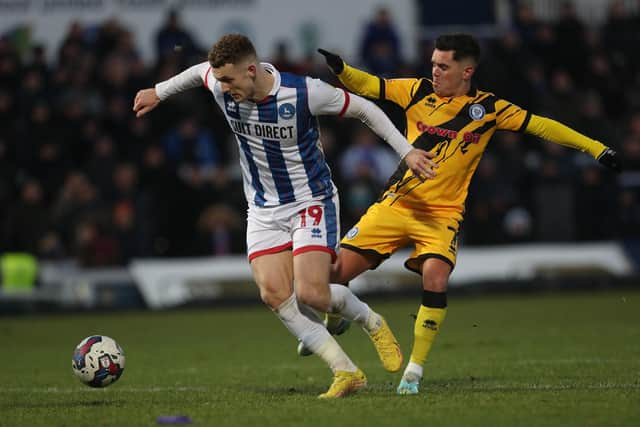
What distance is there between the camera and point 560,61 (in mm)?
22797

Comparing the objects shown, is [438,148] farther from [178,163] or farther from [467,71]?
[178,163]

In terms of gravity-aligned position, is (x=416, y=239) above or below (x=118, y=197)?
above

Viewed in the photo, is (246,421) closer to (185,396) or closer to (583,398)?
(185,396)

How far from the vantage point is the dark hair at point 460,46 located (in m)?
9.41

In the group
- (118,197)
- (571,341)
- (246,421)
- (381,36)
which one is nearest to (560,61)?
(381,36)

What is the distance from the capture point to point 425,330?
919 cm

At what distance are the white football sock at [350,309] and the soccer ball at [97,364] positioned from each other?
5.52 feet

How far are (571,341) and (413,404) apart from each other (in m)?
5.06

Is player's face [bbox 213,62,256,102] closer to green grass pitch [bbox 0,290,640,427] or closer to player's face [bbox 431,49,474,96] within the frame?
player's face [bbox 431,49,474,96]

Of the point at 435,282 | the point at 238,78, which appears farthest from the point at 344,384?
the point at 238,78

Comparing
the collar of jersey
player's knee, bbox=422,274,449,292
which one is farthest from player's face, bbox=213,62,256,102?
player's knee, bbox=422,274,449,292

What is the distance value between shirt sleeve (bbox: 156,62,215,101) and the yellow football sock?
7.86 ft

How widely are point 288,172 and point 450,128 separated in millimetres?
1396

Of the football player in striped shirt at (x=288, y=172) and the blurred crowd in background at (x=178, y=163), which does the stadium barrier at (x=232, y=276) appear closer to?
the blurred crowd in background at (x=178, y=163)
